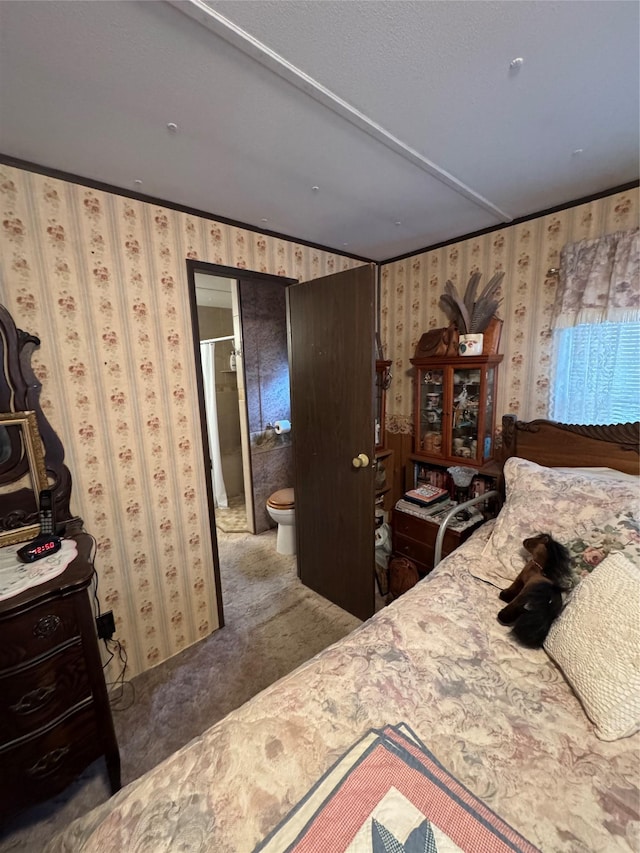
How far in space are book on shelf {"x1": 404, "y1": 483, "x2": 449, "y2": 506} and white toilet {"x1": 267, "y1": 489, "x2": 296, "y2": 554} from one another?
40.6 inches

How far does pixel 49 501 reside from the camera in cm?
139

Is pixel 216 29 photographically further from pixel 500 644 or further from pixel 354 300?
pixel 500 644

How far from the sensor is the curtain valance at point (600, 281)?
1.64 m

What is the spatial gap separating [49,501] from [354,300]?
1.71m

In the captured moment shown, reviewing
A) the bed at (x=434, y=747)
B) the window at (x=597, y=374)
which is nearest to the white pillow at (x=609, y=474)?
the bed at (x=434, y=747)

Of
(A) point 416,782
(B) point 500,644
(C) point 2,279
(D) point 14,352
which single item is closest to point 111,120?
(C) point 2,279

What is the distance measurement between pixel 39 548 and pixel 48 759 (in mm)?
711

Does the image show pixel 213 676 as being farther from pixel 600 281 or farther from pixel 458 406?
pixel 600 281

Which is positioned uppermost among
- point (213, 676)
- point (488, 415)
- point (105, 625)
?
point (488, 415)

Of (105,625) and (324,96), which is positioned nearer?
(324,96)

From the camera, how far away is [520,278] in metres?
2.04

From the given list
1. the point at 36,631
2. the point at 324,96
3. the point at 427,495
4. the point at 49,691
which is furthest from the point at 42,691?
the point at 324,96

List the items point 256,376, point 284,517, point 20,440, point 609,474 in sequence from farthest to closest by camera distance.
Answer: point 256,376, point 284,517, point 609,474, point 20,440

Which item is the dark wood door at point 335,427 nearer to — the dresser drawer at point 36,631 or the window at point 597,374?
the window at point 597,374
